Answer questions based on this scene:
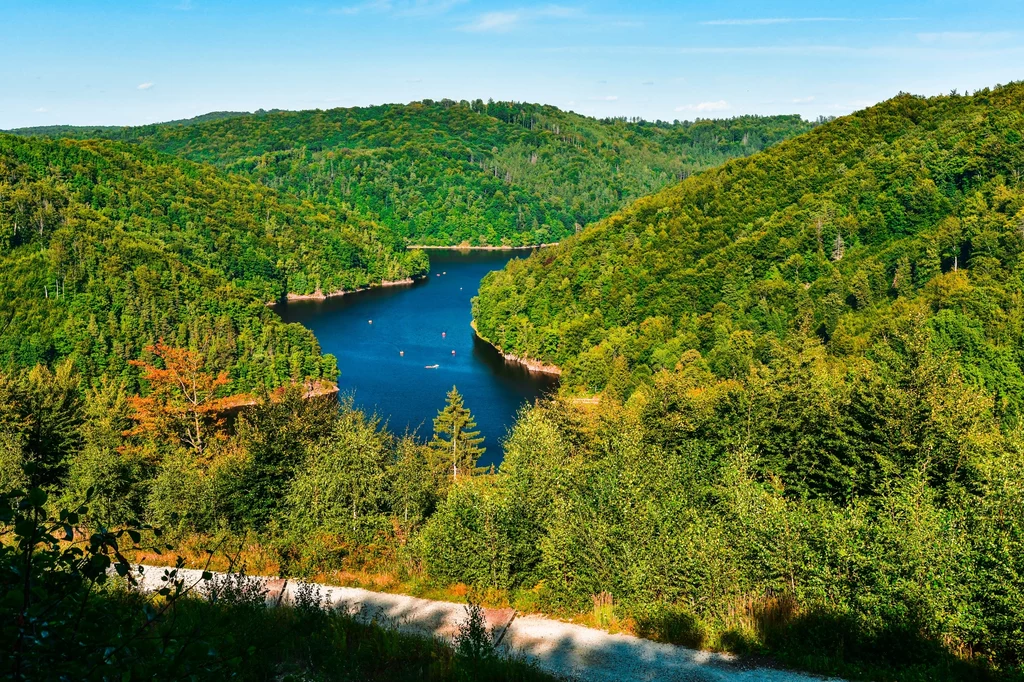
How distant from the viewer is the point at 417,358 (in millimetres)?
89438

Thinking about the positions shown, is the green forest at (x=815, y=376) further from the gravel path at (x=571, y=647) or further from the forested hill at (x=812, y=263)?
the gravel path at (x=571, y=647)

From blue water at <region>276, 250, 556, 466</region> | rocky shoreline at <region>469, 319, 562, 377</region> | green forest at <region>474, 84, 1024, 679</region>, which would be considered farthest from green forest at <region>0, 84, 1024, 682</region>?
blue water at <region>276, 250, 556, 466</region>

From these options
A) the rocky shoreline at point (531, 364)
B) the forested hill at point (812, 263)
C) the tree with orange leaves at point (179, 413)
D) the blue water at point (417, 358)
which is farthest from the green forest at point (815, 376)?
the tree with orange leaves at point (179, 413)

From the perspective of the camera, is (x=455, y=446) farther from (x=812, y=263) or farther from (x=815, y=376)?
(x=812, y=263)

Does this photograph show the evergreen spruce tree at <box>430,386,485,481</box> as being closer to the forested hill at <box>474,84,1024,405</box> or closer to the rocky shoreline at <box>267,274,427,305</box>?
the forested hill at <box>474,84,1024,405</box>

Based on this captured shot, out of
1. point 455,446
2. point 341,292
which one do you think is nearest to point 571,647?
point 455,446

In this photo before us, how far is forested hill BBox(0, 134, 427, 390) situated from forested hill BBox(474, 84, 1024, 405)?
1304 inches

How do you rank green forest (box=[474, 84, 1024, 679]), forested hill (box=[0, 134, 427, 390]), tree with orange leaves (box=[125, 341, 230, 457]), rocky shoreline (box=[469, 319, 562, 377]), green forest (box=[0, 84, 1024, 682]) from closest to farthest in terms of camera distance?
green forest (box=[0, 84, 1024, 682]) → green forest (box=[474, 84, 1024, 679]) → tree with orange leaves (box=[125, 341, 230, 457]) → forested hill (box=[0, 134, 427, 390]) → rocky shoreline (box=[469, 319, 562, 377])

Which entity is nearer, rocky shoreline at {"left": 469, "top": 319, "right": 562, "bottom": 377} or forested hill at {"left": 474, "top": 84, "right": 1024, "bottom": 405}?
forested hill at {"left": 474, "top": 84, "right": 1024, "bottom": 405}

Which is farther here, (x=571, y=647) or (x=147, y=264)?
(x=147, y=264)

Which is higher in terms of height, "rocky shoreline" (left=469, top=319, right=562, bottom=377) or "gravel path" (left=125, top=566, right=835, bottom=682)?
"gravel path" (left=125, top=566, right=835, bottom=682)

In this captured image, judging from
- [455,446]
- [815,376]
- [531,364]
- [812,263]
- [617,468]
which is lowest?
[531,364]

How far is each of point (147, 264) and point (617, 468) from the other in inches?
3745

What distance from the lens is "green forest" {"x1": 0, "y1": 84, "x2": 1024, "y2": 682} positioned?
31.8 feet
